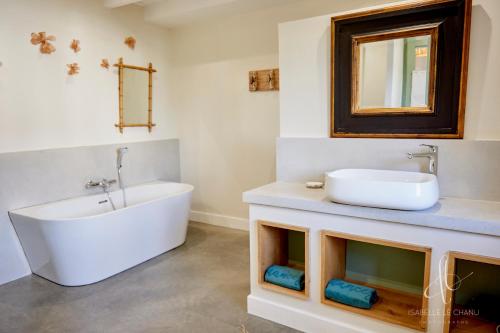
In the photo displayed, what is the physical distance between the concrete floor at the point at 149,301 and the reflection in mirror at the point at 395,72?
1.61 metres

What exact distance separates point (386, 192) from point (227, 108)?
2686 millimetres

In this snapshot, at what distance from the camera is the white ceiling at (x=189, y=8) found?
11.8 feet

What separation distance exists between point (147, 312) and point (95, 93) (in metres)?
2.35

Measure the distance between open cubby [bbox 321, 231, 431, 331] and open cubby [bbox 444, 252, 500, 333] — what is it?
18cm

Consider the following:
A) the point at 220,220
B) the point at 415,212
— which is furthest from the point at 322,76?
the point at 220,220

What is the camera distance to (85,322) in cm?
241

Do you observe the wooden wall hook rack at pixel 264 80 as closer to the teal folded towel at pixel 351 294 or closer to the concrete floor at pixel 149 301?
the concrete floor at pixel 149 301

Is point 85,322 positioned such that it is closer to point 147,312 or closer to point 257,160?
point 147,312

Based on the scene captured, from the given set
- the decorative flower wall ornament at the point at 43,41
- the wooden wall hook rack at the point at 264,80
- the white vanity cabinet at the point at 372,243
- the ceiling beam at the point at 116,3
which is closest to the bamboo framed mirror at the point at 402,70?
the white vanity cabinet at the point at 372,243

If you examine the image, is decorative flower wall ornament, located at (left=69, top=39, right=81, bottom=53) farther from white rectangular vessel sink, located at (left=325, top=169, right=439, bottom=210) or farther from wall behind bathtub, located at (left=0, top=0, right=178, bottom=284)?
white rectangular vessel sink, located at (left=325, top=169, right=439, bottom=210)

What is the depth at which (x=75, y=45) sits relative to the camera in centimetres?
350

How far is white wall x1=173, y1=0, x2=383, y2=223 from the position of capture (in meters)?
3.88

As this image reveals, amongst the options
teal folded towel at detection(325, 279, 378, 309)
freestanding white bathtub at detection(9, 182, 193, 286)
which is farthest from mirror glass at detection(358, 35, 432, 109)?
freestanding white bathtub at detection(9, 182, 193, 286)

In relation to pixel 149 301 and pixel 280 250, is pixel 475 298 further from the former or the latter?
pixel 149 301
